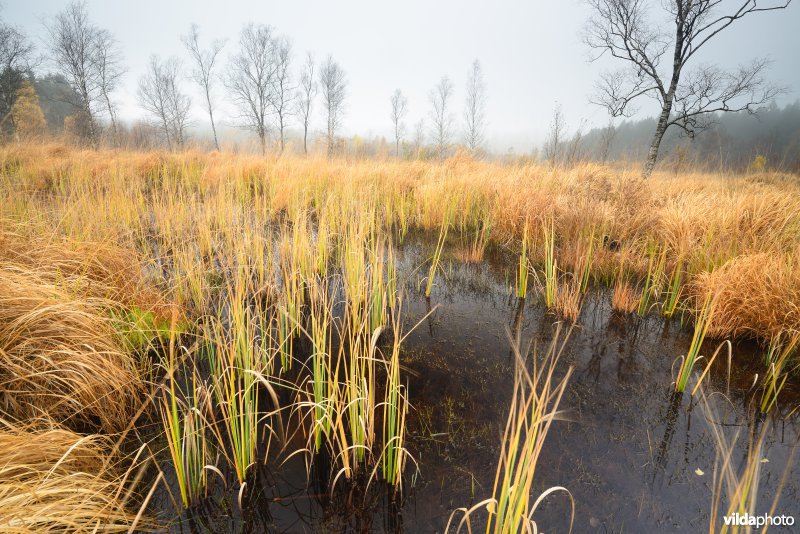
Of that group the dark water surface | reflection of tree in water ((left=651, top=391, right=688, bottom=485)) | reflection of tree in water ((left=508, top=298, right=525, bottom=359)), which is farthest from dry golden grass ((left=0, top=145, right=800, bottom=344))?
reflection of tree in water ((left=651, top=391, right=688, bottom=485))

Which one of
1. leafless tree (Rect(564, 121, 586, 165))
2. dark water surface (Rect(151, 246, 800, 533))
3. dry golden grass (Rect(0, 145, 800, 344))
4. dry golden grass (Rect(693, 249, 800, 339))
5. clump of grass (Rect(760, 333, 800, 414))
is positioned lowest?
dark water surface (Rect(151, 246, 800, 533))

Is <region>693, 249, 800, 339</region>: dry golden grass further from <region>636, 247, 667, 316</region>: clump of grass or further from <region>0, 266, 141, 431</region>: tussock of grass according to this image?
<region>0, 266, 141, 431</region>: tussock of grass

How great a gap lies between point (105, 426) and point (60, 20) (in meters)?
26.0

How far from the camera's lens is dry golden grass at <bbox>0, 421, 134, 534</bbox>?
752 mm

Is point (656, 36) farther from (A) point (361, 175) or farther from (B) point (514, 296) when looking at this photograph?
(B) point (514, 296)

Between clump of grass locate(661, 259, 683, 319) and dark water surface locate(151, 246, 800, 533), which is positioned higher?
clump of grass locate(661, 259, 683, 319)

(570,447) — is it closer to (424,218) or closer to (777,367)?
(777,367)

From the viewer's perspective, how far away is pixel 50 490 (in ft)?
2.67

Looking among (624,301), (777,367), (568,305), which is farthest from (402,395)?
(777,367)

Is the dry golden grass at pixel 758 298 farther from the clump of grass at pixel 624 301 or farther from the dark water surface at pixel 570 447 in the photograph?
the clump of grass at pixel 624 301

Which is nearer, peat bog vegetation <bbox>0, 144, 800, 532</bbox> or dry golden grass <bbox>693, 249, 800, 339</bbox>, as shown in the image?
peat bog vegetation <bbox>0, 144, 800, 532</bbox>

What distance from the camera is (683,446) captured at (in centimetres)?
136

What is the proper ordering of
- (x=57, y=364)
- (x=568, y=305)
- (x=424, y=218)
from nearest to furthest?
(x=57, y=364) < (x=568, y=305) < (x=424, y=218)

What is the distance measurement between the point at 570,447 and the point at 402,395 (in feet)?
2.68
